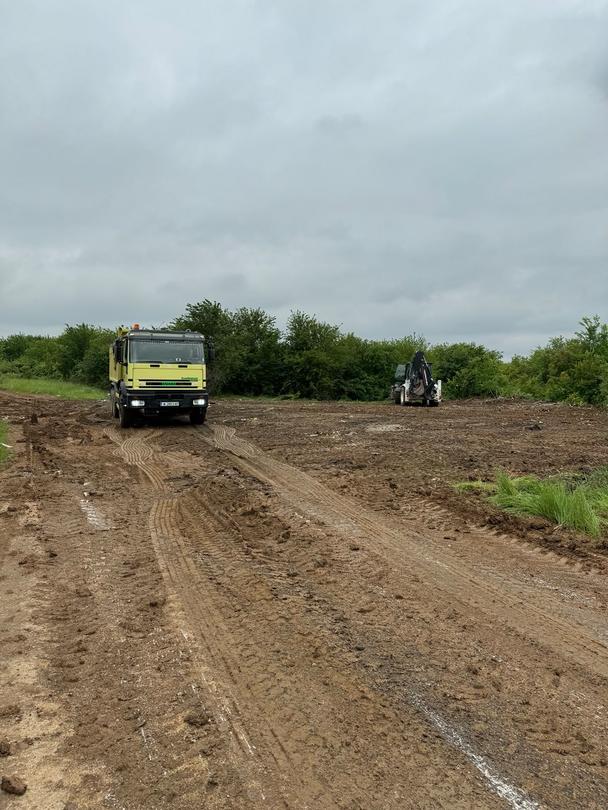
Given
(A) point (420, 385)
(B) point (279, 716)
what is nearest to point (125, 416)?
(B) point (279, 716)

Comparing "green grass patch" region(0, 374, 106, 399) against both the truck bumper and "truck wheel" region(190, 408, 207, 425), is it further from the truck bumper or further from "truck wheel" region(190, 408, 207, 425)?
the truck bumper

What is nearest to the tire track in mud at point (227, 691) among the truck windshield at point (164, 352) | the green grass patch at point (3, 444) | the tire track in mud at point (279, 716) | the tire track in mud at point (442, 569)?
the tire track in mud at point (279, 716)

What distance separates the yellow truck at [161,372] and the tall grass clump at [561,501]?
10.7 metres

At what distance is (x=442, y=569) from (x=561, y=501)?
110 inches

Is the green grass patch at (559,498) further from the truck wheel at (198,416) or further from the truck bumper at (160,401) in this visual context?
A: the truck wheel at (198,416)

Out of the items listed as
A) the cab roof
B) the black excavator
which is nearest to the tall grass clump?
the cab roof

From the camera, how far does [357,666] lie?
4117 millimetres

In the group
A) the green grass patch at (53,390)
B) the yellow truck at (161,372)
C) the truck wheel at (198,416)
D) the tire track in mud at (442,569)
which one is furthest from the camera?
the green grass patch at (53,390)

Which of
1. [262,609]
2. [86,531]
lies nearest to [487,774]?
[262,609]

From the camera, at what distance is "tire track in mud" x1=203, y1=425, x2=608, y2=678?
4.55m

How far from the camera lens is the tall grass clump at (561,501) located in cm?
778

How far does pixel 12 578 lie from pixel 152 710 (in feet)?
9.40

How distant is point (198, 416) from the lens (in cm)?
1938

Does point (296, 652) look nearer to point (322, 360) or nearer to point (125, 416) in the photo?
point (125, 416)
